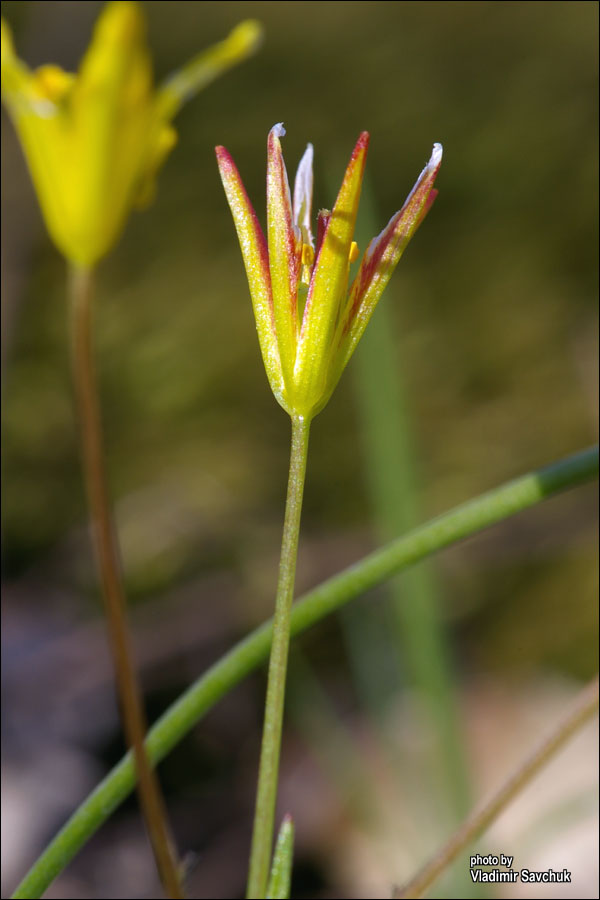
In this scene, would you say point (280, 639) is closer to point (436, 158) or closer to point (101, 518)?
point (101, 518)

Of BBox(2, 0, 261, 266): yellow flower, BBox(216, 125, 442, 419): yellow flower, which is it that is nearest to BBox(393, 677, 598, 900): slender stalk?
BBox(216, 125, 442, 419): yellow flower

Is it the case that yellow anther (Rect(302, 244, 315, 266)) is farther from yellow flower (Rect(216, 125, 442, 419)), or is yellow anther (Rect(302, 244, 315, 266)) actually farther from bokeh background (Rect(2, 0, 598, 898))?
bokeh background (Rect(2, 0, 598, 898))

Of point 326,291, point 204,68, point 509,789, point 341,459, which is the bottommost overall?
point 509,789

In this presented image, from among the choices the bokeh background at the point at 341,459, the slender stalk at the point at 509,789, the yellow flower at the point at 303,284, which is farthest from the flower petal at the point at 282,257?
the bokeh background at the point at 341,459

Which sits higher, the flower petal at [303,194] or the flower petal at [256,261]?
the flower petal at [303,194]

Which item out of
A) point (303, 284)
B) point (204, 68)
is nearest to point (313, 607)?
point (303, 284)

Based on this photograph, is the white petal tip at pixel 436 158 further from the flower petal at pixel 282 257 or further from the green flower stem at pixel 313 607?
the green flower stem at pixel 313 607
